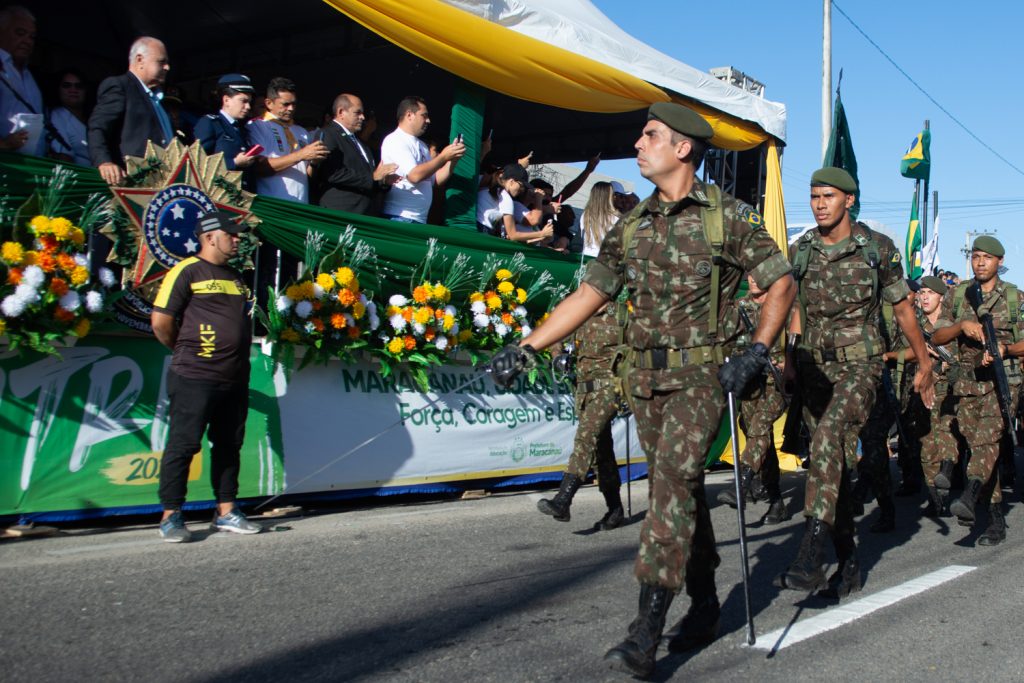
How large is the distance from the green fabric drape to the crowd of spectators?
0.90 feet

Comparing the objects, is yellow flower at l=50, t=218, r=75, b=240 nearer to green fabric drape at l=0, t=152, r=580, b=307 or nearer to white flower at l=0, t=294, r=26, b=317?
green fabric drape at l=0, t=152, r=580, b=307

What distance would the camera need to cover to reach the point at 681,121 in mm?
4160

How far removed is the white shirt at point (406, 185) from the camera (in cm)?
862

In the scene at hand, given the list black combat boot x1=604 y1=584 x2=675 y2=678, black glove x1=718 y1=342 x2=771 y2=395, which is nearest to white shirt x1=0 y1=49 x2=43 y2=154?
black glove x1=718 y1=342 x2=771 y2=395

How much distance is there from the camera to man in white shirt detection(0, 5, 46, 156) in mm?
6074

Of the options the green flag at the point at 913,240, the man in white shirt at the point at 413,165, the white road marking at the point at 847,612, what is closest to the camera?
the white road marking at the point at 847,612

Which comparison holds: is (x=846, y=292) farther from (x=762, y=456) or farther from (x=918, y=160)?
(x=918, y=160)

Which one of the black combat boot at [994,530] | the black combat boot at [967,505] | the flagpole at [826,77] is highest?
the flagpole at [826,77]

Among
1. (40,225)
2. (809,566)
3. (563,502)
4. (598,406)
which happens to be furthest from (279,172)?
(809,566)

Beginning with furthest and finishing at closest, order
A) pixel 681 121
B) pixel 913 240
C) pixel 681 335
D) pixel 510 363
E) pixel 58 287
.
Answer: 1. pixel 913 240
2. pixel 58 287
3. pixel 681 121
4. pixel 681 335
5. pixel 510 363

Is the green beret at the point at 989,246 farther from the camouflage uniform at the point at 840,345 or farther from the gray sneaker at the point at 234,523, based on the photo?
the gray sneaker at the point at 234,523

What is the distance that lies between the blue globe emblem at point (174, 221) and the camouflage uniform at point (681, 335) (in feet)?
11.1

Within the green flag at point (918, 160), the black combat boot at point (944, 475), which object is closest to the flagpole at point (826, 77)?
the green flag at point (918, 160)

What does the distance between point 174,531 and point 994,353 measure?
19.8 feet
